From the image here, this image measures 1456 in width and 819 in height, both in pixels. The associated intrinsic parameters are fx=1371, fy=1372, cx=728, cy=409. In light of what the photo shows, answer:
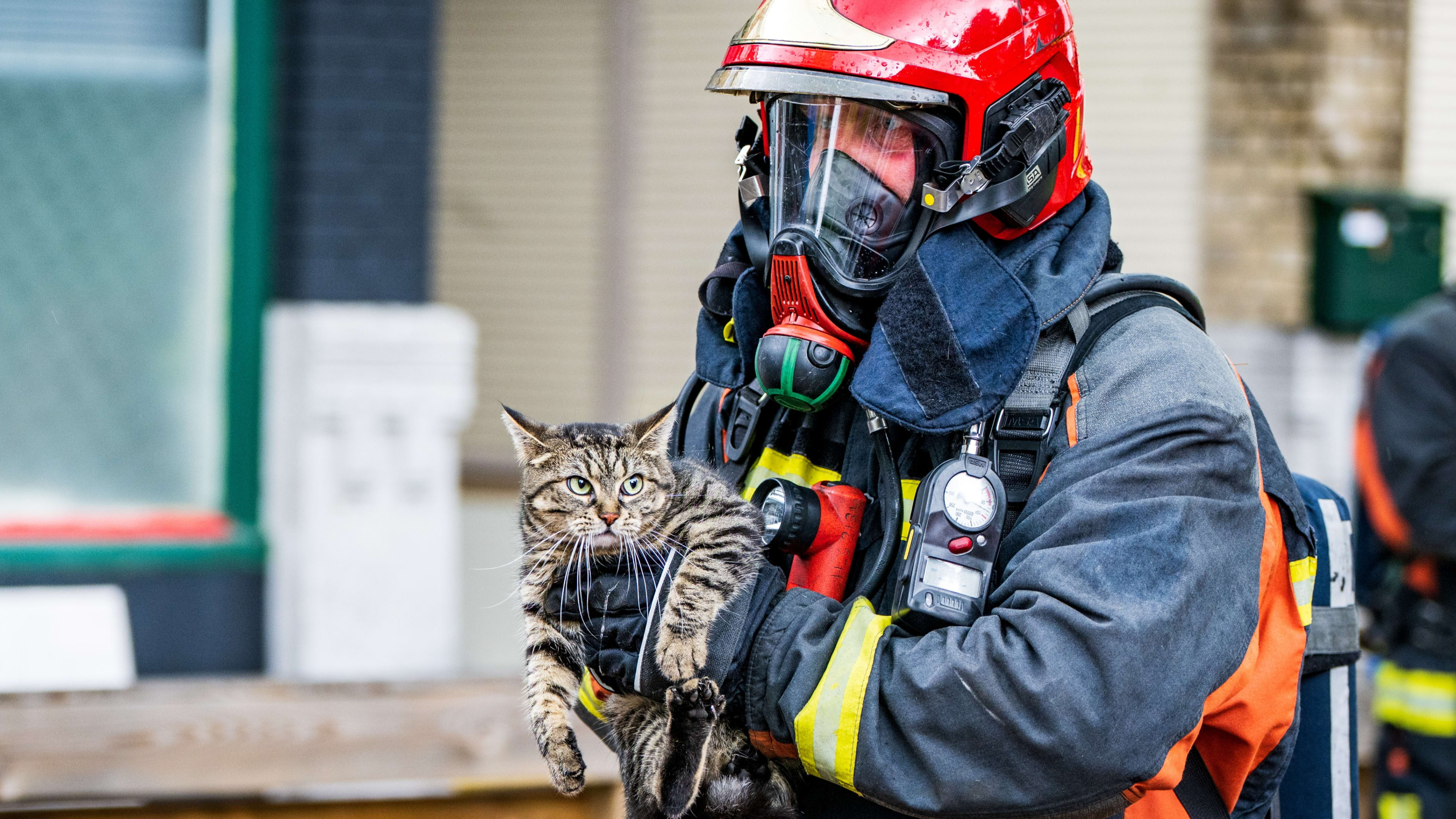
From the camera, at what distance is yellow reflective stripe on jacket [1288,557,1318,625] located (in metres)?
1.89

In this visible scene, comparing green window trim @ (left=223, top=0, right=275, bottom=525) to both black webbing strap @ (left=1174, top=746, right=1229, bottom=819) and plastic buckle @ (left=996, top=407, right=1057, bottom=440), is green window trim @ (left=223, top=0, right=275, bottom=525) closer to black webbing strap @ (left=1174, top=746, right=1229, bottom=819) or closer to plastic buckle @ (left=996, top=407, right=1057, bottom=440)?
plastic buckle @ (left=996, top=407, right=1057, bottom=440)

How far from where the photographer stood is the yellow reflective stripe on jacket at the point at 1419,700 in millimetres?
4312

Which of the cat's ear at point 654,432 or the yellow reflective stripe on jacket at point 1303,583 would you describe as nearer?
the yellow reflective stripe on jacket at point 1303,583

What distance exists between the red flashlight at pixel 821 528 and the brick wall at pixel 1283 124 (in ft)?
18.2

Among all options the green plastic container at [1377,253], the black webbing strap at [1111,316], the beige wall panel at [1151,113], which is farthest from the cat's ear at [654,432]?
the green plastic container at [1377,253]

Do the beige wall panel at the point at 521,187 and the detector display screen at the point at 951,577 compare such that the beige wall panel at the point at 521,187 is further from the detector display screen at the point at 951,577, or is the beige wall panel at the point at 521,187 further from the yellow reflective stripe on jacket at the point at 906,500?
the detector display screen at the point at 951,577

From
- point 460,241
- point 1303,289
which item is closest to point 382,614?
point 460,241

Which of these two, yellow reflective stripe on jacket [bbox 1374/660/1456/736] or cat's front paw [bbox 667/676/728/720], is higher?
cat's front paw [bbox 667/676/728/720]

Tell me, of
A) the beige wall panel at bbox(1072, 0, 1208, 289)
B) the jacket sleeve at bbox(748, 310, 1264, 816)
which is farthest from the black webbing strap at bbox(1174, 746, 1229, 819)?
the beige wall panel at bbox(1072, 0, 1208, 289)

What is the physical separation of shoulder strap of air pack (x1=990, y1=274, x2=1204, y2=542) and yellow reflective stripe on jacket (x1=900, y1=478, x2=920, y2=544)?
0.14 m

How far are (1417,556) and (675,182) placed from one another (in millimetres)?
4040

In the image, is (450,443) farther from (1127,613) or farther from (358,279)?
(1127,613)

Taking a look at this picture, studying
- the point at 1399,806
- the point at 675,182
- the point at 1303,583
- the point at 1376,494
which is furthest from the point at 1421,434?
the point at 675,182

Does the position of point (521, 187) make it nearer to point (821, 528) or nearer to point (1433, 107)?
point (1433, 107)
